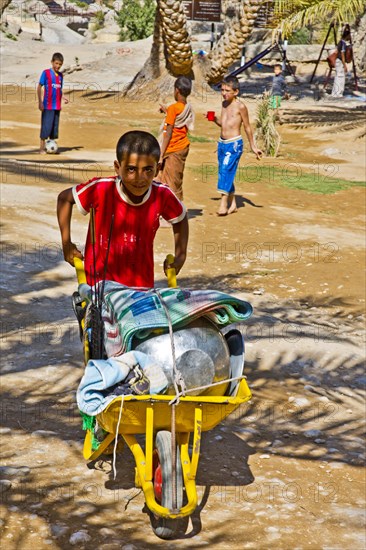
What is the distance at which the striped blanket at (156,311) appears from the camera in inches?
150

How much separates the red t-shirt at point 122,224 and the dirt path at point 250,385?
3.47ft

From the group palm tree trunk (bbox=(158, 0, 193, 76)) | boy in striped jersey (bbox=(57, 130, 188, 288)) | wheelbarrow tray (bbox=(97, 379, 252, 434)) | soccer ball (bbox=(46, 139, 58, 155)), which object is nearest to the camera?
wheelbarrow tray (bbox=(97, 379, 252, 434))

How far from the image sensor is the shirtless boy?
11.6m

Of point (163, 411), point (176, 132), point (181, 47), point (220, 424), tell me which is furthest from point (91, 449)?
point (181, 47)

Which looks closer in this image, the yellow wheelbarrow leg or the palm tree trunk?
the yellow wheelbarrow leg

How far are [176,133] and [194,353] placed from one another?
727 centimetres

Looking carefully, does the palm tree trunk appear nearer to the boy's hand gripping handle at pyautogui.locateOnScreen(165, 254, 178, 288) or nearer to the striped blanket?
the boy's hand gripping handle at pyautogui.locateOnScreen(165, 254, 178, 288)

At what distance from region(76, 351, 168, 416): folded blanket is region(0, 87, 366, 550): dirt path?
70 centimetres

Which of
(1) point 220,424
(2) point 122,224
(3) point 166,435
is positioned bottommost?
(1) point 220,424

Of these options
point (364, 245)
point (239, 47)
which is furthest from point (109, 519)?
point (239, 47)

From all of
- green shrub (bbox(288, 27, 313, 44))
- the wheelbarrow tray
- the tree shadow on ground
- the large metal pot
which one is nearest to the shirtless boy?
the tree shadow on ground

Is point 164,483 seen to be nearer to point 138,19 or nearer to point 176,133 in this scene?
point 176,133

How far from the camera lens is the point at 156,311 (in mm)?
3865

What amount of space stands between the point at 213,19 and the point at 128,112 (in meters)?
8.89
